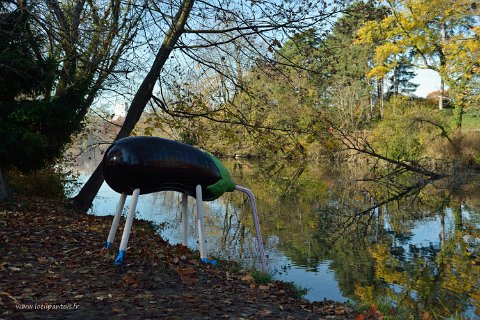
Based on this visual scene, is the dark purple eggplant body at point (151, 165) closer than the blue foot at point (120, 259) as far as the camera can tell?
No

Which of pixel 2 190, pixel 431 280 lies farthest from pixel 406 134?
pixel 2 190

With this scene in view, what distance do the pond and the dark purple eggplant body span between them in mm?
3076

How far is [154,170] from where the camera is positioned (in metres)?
6.88

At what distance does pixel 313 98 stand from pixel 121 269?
662cm

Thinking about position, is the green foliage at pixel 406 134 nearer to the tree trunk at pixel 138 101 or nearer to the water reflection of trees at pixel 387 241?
the water reflection of trees at pixel 387 241

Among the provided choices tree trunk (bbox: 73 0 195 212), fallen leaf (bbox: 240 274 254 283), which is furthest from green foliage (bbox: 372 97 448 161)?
fallen leaf (bbox: 240 274 254 283)

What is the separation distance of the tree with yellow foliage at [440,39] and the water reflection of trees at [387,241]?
7.10 meters

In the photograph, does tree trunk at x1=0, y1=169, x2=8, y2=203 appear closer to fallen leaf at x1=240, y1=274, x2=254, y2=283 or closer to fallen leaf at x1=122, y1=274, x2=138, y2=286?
fallen leaf at x1=122, y1=274, x2=138, y2=286

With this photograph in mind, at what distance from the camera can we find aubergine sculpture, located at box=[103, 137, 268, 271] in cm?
677

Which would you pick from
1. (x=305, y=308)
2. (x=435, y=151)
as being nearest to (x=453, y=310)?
(x=305, y=308)

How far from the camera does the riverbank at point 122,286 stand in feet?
16.1

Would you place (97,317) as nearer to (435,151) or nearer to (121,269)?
(121,269)

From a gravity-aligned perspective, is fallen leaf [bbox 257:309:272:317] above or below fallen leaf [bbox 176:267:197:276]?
below

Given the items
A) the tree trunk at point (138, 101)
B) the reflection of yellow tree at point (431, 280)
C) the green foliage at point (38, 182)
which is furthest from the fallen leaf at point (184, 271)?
the green foliage at point (38, 182)
